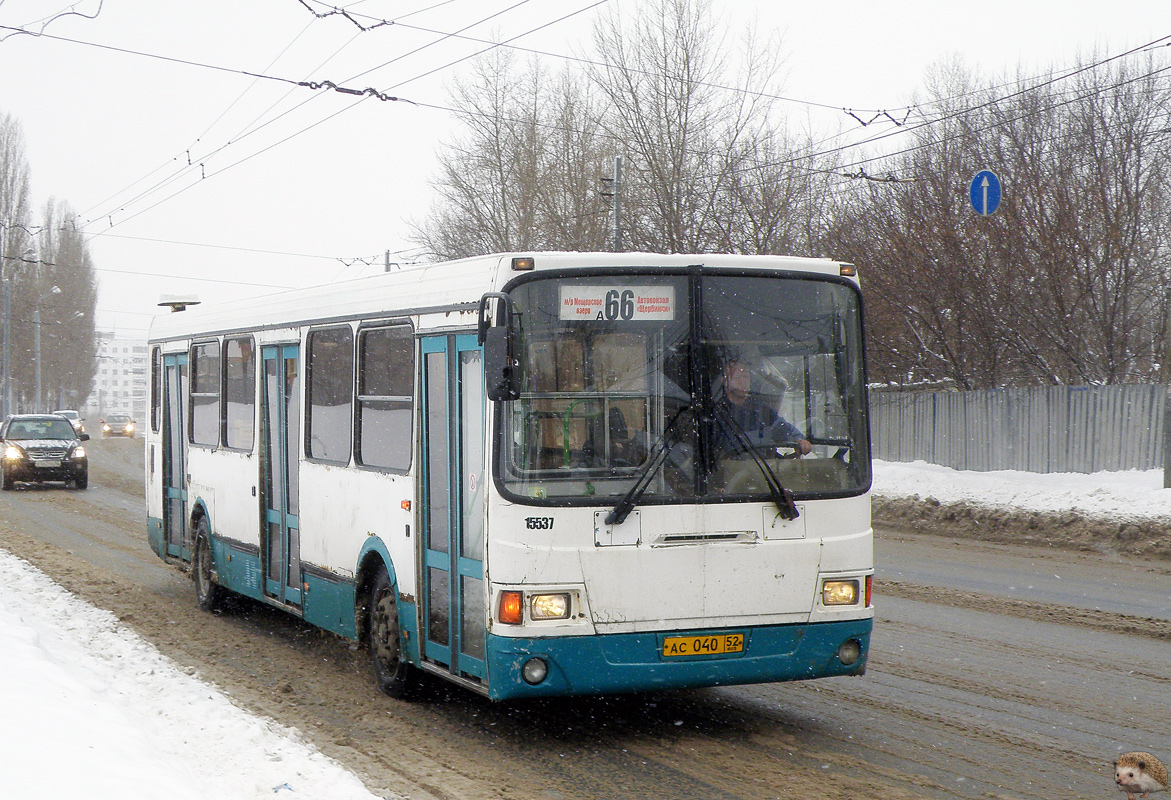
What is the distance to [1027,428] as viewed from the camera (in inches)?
894

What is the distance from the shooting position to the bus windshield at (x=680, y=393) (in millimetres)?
6355

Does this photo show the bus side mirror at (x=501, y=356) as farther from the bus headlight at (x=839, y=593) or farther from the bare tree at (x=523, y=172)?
the bare tree at (x=523, y=172)

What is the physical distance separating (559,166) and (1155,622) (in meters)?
31.4

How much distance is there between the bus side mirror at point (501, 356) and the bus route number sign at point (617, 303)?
1.22 feet

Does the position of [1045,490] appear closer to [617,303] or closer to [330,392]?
[330,392]

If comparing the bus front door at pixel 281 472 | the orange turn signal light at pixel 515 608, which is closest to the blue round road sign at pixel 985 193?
the bus front door at pixel 281 472

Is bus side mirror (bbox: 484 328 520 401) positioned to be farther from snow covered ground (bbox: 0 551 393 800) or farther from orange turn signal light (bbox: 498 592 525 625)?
snow covered ground (bbox: 0 551 393 800)

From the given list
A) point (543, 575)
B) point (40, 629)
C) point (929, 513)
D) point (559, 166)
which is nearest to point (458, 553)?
point (543, 575)

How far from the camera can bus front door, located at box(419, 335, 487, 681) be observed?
21.7ft

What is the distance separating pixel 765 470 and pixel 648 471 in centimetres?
64

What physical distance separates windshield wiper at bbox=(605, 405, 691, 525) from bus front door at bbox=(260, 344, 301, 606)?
12.5ft

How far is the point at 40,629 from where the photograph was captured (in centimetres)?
927

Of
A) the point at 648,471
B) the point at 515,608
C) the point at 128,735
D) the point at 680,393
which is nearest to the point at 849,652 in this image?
the point at 648,471

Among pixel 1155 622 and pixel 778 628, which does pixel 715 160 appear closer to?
pixel 1155 622
